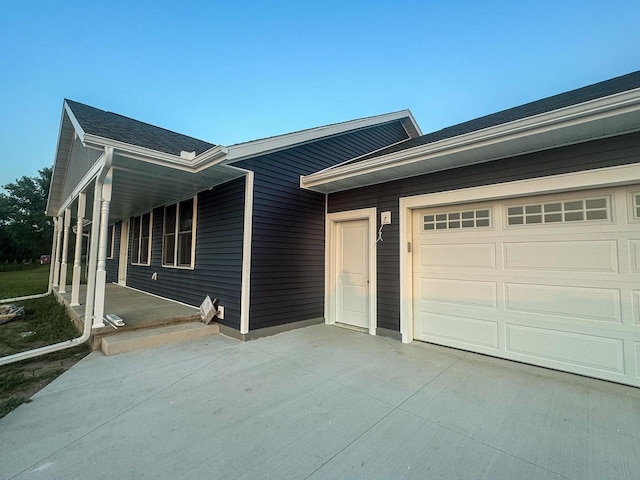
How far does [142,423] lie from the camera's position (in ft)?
7.48

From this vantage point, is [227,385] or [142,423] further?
[227,385]

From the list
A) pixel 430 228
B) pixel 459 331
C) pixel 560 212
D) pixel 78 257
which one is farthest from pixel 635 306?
pixel 78 257

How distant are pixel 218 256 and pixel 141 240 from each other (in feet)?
16.3

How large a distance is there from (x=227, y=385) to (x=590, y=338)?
4027 millimetres

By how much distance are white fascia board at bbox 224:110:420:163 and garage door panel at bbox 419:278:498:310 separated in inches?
130

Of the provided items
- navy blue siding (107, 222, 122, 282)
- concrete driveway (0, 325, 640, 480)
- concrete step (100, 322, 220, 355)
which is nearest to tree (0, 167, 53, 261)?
navy blue siding (107, 222, 122, 282)

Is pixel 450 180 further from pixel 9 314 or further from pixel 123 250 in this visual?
pixel 123 250

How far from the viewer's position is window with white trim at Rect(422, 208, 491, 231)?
4.01m

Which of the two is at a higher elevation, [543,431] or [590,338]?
[590,338]

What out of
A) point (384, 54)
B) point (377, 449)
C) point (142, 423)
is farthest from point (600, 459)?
point (384, 54)

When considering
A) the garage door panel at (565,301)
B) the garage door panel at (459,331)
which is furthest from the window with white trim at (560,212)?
the garage door panel at (459,331)

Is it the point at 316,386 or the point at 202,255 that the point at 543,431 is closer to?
the point at 316,386

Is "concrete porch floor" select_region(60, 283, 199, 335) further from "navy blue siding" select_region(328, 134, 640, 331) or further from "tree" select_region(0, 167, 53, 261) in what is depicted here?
→ "tree" select_region(0, 167, 53, 261)

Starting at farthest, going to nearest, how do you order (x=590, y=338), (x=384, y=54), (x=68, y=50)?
(x=68, y=50)
(x=384, y=54)
(x=590, y=338)
